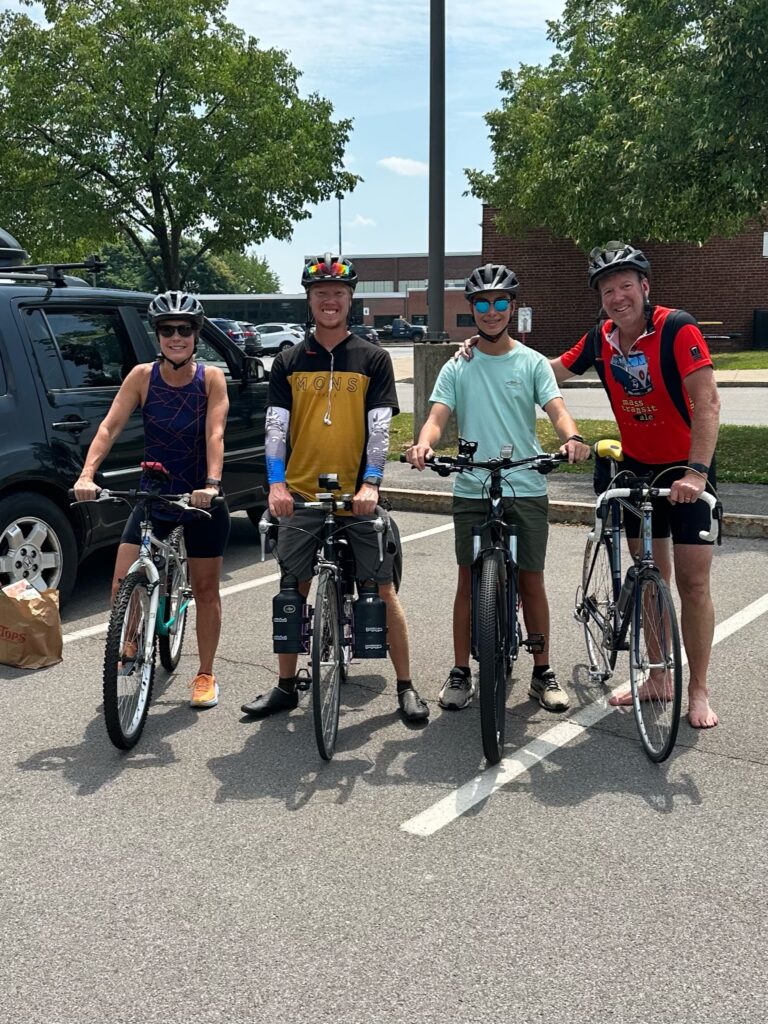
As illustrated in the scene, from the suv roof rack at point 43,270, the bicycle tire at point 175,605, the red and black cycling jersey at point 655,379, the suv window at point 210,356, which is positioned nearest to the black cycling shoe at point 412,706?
the bicycle tire at point 175,605

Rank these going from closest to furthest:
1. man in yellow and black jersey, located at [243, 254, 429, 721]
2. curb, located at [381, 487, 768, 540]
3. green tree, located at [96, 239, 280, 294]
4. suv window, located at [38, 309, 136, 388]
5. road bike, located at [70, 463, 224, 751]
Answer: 1. road bike, located at [70, 463, 224, 751]
2. man in yellow and black jersey, located at [243, 254, 429, 721]
3. suv window, located at [38, 309, 136, 388]
4. curb, located at [381, 487, 768, 540]
5. green tree, located at [96, 239, 280, 294]

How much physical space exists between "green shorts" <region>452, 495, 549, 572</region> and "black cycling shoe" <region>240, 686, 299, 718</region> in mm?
1024

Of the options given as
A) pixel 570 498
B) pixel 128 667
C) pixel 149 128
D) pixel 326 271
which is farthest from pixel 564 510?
pixel 149 128

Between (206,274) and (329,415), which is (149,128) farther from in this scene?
(206,274)

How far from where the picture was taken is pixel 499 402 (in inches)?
194

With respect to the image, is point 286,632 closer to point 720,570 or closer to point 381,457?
point 381,457

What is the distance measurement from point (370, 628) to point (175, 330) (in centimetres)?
161

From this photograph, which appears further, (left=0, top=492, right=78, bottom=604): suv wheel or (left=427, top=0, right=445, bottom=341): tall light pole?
(left=427, top=0, right=445, bottom=341): tall light pole

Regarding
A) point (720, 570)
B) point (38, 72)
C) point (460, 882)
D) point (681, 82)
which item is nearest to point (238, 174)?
point (38, 72)

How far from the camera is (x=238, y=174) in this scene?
2111 cm

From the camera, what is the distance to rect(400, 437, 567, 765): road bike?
4320mm

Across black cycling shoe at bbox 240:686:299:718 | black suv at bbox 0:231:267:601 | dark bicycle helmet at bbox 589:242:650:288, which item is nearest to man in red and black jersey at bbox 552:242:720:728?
dark bicycle helmet at bbox 589:242:650:288

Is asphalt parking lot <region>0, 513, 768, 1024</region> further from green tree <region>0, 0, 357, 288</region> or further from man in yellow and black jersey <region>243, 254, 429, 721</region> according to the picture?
green tree <region>0, 0, 357, 288</region>

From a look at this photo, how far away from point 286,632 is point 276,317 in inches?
2343
